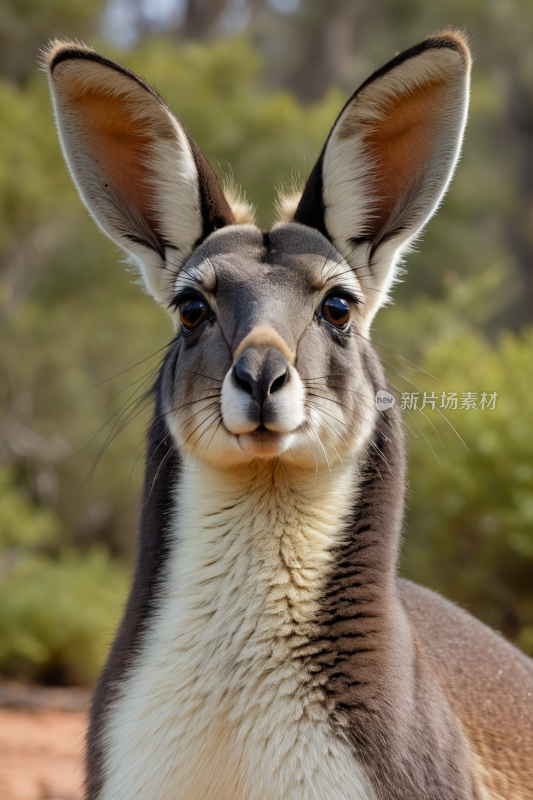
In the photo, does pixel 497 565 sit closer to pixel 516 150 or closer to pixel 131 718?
pixel 131 718

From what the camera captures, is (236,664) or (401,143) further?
(401,143)

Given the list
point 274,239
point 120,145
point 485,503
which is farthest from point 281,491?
point 485,503

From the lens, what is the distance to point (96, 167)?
3312mm

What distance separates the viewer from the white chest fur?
246 centimetres

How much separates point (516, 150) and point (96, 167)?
71.6ft

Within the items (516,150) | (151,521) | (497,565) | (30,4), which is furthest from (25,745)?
(516,150)

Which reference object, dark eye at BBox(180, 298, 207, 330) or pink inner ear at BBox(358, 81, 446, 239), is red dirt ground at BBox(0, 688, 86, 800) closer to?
dark eye at BBox(180, 298, 207, 330)

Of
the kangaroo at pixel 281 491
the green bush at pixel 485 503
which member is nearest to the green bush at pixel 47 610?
the green bush at pixel 485 503

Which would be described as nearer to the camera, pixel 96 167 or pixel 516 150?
pixel 96 167

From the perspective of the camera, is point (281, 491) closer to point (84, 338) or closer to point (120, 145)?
point (120, 145)

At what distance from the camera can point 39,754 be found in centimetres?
638

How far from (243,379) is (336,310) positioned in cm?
62

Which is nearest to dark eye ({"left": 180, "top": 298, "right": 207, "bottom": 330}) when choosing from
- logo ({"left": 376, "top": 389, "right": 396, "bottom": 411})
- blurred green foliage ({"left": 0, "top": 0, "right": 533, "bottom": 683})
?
logo ({"left": 376, "top": 389, "right": 396, "bottom": 411})

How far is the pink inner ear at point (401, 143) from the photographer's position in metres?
3.10
